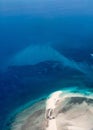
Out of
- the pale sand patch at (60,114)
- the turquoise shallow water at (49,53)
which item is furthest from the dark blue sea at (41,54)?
the pale sand patch at (60,114)

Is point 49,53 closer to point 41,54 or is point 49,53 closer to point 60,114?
point 41,54

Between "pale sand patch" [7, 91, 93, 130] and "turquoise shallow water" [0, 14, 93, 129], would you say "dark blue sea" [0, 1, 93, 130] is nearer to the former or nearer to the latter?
"turquoise shallow water" [0, 14, 93, 129]

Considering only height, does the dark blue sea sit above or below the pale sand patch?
above

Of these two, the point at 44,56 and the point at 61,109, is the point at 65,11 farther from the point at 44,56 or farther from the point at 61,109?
the point at 61,109

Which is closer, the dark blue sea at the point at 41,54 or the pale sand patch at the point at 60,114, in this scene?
the pale sand patch at the point at 60,114

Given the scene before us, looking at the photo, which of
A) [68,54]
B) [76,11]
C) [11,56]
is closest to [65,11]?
[76,11]

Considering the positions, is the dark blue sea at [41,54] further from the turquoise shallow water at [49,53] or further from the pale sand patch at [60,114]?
the pale sand patch at [60,114]

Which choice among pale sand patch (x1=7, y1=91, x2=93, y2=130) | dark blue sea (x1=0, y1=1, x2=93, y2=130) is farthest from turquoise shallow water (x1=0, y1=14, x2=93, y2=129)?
pale sand patch (x1=7, y1=91, x2=93, y2=130)

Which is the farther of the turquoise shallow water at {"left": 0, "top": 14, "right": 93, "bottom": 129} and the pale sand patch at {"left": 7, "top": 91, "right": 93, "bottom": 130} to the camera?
the turquoise shallow water at {"left": 0, "top": 14, "right": 93, "bottom": 129}

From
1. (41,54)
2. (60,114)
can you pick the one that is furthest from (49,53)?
(60,114)
